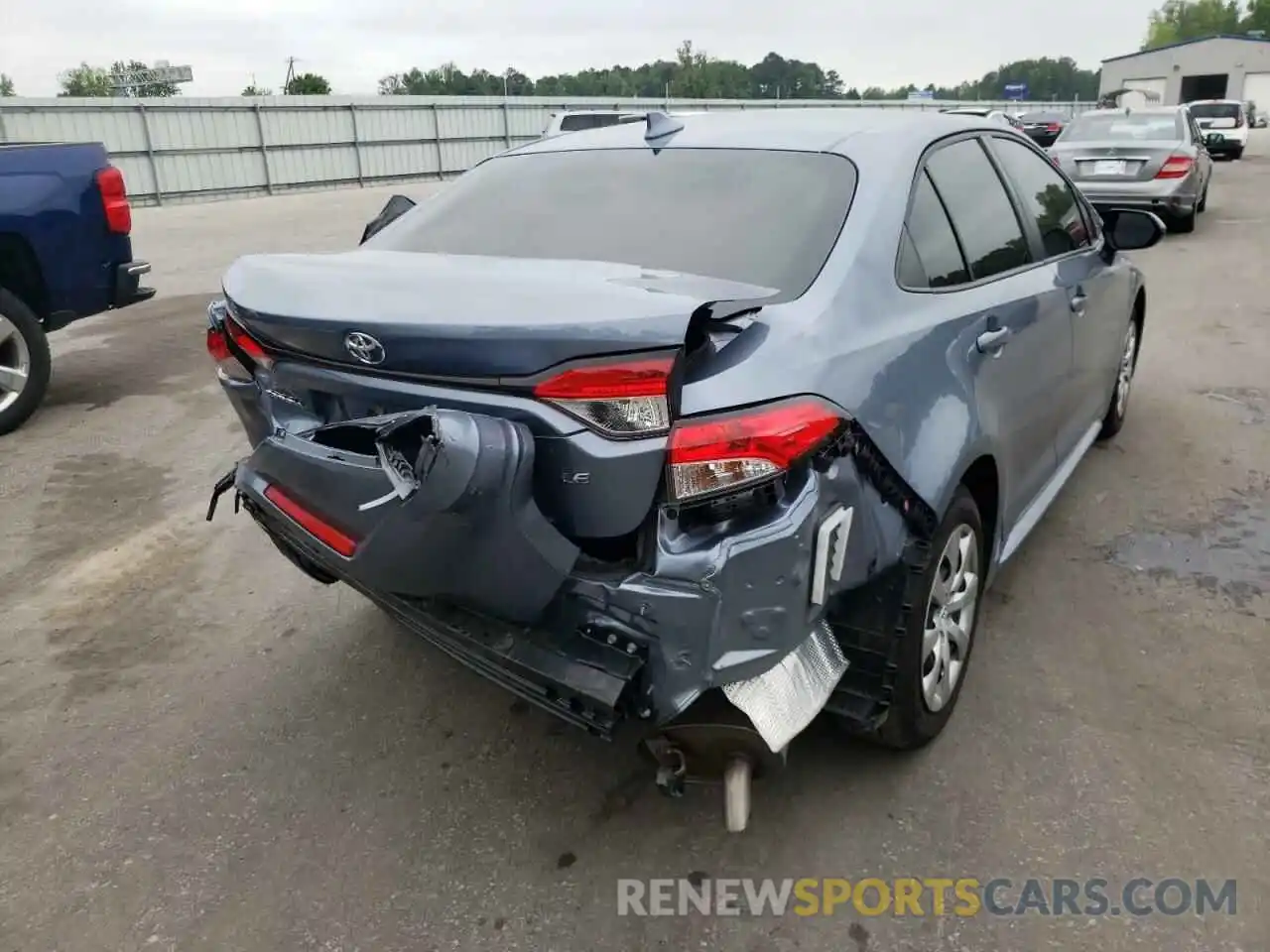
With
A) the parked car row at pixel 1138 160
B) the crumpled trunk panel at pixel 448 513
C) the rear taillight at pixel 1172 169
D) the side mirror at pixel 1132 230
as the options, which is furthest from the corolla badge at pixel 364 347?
the rear taillight at pixel 1172 169

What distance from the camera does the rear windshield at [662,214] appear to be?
260cm

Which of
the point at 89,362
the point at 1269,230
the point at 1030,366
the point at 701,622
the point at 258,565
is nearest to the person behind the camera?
the point at 701,622

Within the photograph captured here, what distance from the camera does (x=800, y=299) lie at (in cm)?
234

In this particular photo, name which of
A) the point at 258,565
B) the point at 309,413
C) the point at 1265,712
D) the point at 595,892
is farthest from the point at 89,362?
the point at 1265,712

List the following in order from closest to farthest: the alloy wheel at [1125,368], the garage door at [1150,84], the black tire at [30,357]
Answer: the alloy wheel at [1125,368] < the black tire at [30,357] < the garage door at [1150,84]

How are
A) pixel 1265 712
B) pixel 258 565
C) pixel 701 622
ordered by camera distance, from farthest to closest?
pixel 258 565, pixel 1265 712, pixel 701 622

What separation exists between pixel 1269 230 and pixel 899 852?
1408 centimetres

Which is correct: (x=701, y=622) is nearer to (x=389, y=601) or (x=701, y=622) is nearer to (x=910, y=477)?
(x=910, y=477)

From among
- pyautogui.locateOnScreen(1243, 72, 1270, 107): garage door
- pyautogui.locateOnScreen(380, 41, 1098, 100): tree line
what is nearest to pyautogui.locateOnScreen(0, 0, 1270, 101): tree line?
pyautogui.locateOnScreen(380, 41, 1098, 100): tree line

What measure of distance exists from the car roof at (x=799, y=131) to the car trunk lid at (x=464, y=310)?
28.4 inches

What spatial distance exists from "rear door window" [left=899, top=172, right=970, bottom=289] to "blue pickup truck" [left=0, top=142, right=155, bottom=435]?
526cm

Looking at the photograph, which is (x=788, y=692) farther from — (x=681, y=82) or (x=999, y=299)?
(x=681, y=82)

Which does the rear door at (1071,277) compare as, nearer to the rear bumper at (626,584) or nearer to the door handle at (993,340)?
the door handle at (993,340)

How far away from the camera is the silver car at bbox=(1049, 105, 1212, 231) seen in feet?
40.0
